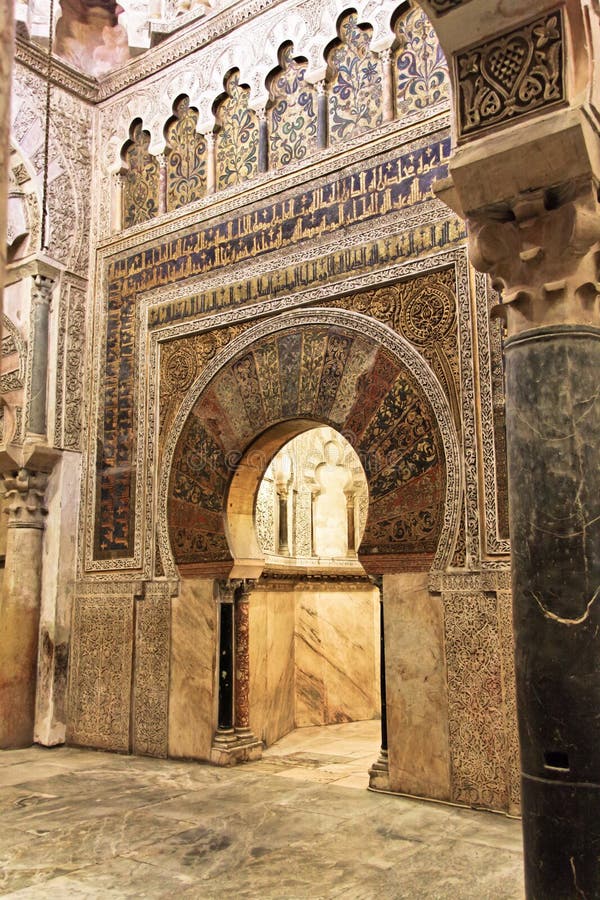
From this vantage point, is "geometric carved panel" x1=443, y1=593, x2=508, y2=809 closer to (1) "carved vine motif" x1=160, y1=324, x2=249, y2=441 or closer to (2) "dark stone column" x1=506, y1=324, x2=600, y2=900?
Result: (2) "dark stone column" x1=506, y1=324, x2=600, y2=900

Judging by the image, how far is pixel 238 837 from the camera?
4.28 m

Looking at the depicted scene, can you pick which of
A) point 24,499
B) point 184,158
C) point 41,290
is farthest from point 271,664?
point 184,158

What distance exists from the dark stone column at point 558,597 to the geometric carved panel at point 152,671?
13.5 feet

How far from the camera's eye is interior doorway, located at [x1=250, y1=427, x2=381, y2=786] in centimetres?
715

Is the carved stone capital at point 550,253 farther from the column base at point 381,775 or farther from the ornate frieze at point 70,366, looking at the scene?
the ornate frieze at point 70,366

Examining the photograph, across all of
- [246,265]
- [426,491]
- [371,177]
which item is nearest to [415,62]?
[371,177]

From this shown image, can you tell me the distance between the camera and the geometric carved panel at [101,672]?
655 centimetres

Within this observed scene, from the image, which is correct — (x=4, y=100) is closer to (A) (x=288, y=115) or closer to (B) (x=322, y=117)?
(B) (x=322, y=117)

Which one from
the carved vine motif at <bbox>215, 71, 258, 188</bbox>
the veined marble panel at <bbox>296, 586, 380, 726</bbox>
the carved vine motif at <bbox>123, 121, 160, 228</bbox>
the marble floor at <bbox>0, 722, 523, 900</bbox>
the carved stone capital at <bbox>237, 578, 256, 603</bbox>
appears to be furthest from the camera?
the veined marble panel at <bbox>296, 586, 380, 726</bbox>

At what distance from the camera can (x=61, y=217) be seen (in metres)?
7.46

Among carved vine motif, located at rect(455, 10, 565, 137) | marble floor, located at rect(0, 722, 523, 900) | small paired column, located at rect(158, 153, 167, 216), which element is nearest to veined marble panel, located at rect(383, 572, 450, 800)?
marble floor, located at rect(0, 722, 523, 900)

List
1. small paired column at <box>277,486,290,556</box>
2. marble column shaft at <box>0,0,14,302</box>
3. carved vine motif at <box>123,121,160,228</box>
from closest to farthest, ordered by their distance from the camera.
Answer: marble column shaft at <box>0,0,14,302</box>, carved vine motif at <box>123,121,160,228</box>, small paired column at <box>277,486,290,556</box>

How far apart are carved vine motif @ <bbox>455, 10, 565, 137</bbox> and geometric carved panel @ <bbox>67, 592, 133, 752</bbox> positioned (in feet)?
15.7

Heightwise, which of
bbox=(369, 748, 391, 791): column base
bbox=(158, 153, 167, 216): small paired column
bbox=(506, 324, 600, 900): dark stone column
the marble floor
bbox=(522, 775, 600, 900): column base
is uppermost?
bbox=(158, 153, 167, 216): small paired column
